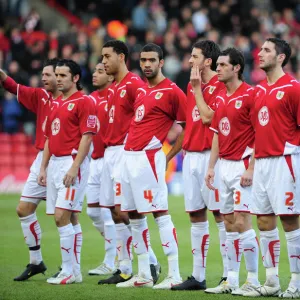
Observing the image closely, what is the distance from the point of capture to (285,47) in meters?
9.97

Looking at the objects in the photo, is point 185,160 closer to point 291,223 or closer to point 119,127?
point 119,127

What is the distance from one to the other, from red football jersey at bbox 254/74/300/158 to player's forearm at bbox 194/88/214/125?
2.79 ft

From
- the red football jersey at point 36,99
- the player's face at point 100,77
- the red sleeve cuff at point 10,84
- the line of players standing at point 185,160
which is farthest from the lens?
the player's face at point 100,77

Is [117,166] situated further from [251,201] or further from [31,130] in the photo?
[31,130]

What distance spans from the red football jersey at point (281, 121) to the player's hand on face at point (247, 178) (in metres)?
0.29

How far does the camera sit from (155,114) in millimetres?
10852

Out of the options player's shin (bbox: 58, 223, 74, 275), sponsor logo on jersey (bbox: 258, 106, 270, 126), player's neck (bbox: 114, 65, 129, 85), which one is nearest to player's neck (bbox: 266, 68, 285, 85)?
sponsor logo on jersey (bbox: 258, 106, 270, 126)

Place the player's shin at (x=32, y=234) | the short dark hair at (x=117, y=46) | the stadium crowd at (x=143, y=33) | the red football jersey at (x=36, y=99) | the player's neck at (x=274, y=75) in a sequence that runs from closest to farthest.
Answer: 1. the player's neck at (x=274, y=75)
2. the short dark hair at (x=117, y=46)
3. the player's shin at (x=32, y=234)
4. the red football jersey at (x=36, y=99)
5. the stadium crowd at (x=143, y=33)

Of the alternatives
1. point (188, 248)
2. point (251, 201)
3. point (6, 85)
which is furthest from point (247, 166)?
point (188, 248)

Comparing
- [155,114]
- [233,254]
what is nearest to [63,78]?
[155,114]

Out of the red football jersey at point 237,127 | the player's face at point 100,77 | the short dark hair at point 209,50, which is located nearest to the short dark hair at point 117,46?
→ the short dark hair at point 209,50

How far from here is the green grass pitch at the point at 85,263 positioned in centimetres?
1009

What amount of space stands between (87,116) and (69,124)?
9.7 inches

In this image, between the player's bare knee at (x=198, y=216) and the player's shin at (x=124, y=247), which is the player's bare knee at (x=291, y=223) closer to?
the player's bare knee at (x=198, y=216)
